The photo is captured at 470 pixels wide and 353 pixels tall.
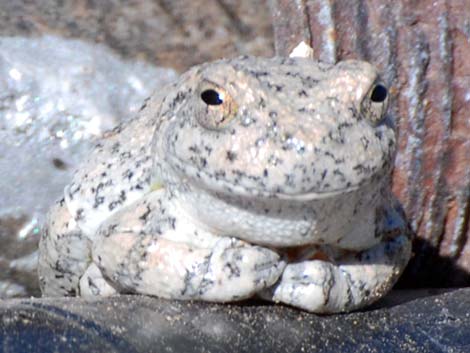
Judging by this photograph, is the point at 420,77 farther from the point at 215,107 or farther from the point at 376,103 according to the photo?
the point at 215,107

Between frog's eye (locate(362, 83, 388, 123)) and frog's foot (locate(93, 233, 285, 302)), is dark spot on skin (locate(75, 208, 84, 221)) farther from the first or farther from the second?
frog's eye (locate(362, 83, 388, 123))

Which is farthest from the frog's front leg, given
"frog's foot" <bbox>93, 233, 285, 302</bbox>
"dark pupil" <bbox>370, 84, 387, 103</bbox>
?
"dark pupil" <bbox>370, 84, 387, 103</bbox>

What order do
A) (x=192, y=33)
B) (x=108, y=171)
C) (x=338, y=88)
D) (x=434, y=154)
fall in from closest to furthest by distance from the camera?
(x=338, y=88)
(x=108, y=171)
(x=434, y=154)
(x=192, y=33)

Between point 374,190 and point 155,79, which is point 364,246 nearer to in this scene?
point 374,190

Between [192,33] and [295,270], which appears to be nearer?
[295,270]

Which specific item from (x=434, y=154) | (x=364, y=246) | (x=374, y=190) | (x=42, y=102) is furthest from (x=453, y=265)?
(x=42, y=102)
